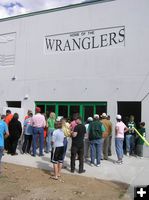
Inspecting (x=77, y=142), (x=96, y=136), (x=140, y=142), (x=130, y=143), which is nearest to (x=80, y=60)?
(x=130, y=143)

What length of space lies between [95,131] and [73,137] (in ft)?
3.83

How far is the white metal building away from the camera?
1556cm

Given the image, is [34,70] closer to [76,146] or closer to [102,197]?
[76,146]

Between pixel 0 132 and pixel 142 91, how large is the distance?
745cm

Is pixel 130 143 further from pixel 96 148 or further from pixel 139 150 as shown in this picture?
pixel 96 148

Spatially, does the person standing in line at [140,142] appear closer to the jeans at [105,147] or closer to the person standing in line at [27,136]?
the jeans at [105,147]

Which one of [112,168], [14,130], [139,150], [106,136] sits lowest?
[112,168]

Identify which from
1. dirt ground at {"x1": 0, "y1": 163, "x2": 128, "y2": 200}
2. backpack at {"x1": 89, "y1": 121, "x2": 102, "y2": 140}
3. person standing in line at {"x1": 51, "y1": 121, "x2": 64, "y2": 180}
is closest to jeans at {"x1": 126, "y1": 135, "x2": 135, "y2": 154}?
backpack at {"x1": 89, "y1": 121, "x2": 102, "y2": 140}

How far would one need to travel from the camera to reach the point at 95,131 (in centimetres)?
1156

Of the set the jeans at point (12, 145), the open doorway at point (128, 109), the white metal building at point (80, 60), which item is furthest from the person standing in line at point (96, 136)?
the open doorway at point (128, 109)

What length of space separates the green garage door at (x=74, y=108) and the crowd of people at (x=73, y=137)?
2.16 m

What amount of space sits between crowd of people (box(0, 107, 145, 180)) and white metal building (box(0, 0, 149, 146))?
207 cm

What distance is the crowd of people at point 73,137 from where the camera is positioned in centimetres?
1020

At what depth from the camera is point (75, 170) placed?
11.2m
